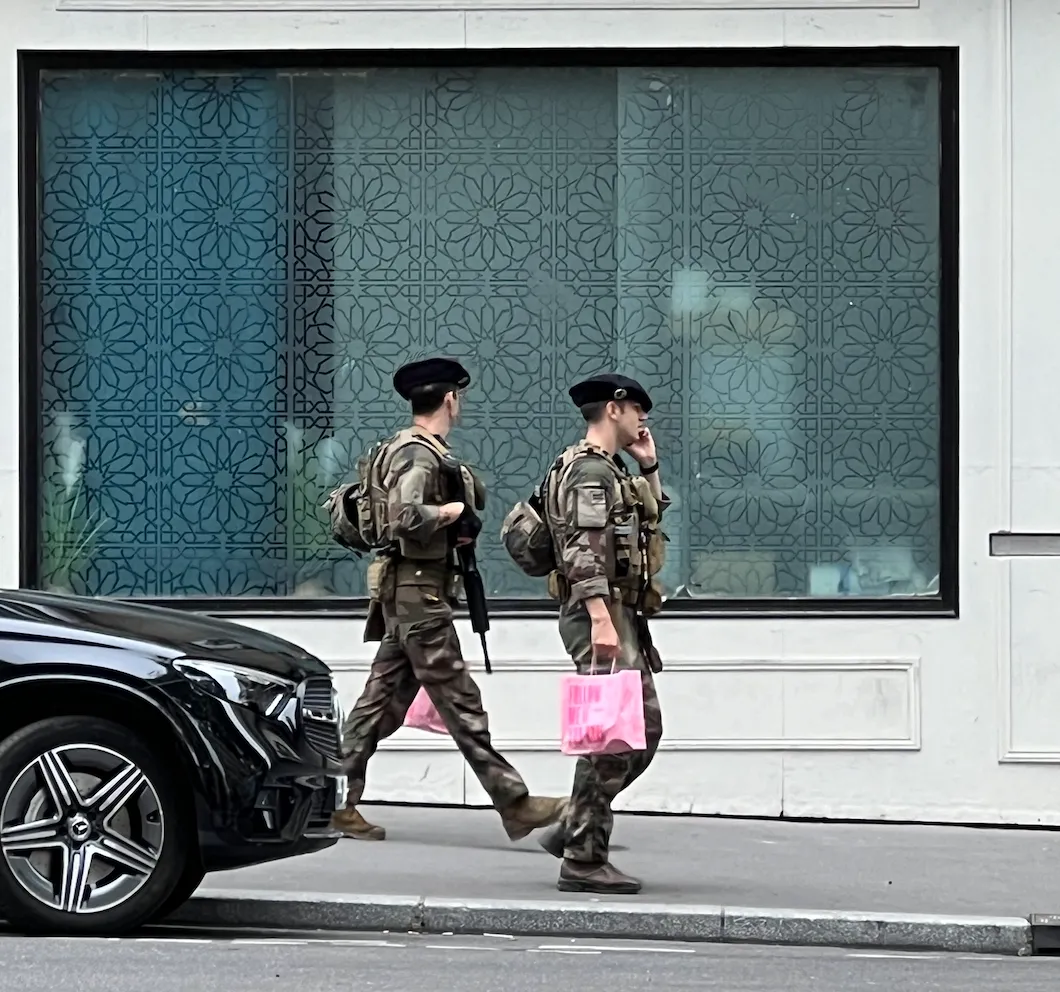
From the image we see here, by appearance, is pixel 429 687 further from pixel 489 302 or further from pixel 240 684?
pixel 489 302

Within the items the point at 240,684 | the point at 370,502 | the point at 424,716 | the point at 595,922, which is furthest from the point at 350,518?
the point at 595,922

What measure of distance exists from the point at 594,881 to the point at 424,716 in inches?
54.5

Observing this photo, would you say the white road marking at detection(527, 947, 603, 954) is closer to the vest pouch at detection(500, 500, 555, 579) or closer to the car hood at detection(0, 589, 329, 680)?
the car hood at detection(0, 589, 329, 680)

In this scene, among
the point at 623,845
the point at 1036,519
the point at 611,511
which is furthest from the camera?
the point at 1036,519

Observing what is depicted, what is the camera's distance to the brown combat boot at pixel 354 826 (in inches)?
391

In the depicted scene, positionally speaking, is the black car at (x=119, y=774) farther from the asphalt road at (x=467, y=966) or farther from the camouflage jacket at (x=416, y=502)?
the camouflage jacket at (x=416, y=502)

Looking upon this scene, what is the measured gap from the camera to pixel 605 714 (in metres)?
8.13

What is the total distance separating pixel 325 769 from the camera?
770cm

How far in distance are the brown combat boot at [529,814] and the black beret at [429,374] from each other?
5.81ft

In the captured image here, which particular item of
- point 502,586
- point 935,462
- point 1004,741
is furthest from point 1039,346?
point 502,586

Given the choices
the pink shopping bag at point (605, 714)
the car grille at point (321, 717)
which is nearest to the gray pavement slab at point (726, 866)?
the pink shopping bag at point (605, 714)

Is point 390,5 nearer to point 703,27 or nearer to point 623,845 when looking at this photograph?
point 703,27

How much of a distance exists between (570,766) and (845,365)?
96.7 inches

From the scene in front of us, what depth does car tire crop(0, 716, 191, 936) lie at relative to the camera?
24.0 feet
